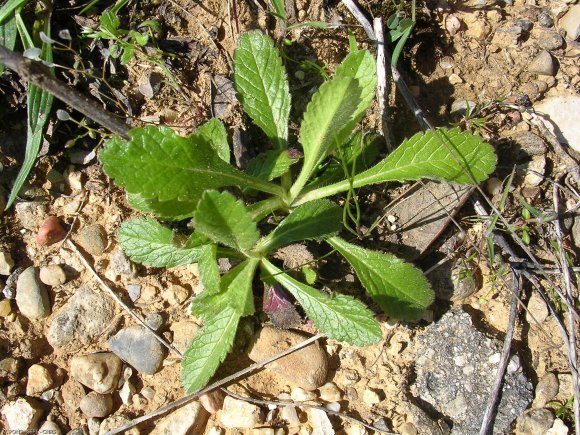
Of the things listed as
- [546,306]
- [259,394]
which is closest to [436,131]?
[546,306]

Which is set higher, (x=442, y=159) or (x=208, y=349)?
(x=442, y=159)

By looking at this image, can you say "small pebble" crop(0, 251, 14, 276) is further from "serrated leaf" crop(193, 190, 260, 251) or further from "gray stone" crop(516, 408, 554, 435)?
"gray stone" crop(516, 408, 554, 435)

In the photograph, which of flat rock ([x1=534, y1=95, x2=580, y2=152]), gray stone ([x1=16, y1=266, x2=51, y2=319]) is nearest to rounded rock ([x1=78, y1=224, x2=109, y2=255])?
gray stone ([x1=16, y1=266, x2=51, y2=319])

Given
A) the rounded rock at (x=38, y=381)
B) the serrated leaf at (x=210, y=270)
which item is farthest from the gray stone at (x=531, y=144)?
the rounded rock at (x=38, y=381)

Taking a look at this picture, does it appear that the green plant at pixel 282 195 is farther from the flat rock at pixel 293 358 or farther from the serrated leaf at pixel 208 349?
the flat rock at pixel 293 358

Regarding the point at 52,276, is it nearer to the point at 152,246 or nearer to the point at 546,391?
the point at 152,246

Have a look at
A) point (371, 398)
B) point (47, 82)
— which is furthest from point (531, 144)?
point (47, 82)
